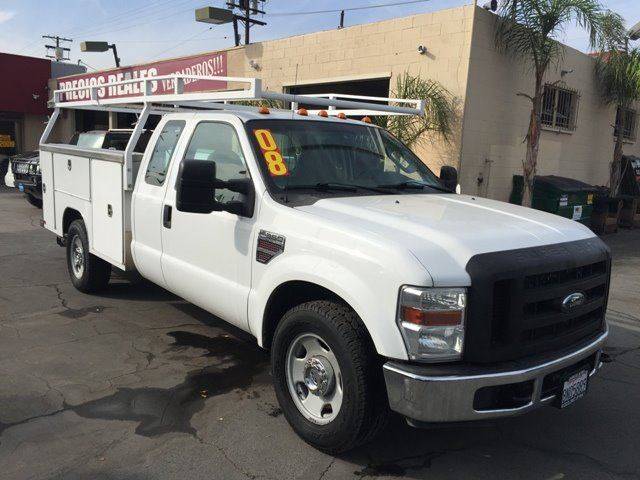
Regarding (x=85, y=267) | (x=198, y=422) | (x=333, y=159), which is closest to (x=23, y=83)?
(x=85, y=267)

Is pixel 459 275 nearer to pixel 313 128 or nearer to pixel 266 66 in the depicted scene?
pixel 313 128

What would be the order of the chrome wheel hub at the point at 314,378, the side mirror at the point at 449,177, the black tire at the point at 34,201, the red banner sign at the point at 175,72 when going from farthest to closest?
the red banner sign at the point at 175,72
the black tire at the point at 34,201
the side mirror at the point at 449,177
the chrome wheel hub at the point at 314,378

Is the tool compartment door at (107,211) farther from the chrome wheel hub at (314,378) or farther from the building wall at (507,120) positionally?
the building wall at (507,120)

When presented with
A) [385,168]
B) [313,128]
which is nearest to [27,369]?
[313,128]

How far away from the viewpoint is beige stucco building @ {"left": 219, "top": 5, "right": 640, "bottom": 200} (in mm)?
10633

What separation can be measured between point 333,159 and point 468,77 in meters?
7.30

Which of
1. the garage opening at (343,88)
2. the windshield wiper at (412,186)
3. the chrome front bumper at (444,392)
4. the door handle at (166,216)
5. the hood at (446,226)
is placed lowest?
the chrome front bumper at (444,392)

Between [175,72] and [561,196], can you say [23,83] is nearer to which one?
[175,72]

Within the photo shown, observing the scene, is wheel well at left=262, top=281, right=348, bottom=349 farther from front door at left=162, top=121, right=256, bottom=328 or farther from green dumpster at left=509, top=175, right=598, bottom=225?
green dumpster at left=509, top=175, right=598, bottom=225

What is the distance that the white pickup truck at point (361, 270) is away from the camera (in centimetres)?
269

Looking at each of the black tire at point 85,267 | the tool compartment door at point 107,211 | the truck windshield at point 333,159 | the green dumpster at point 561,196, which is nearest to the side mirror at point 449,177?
the truck windshield at point 333,159

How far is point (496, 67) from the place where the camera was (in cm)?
1106

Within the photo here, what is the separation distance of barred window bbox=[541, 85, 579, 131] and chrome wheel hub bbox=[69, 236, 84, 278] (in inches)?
419

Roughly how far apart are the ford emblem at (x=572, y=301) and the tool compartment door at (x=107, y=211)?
376 centimetres
